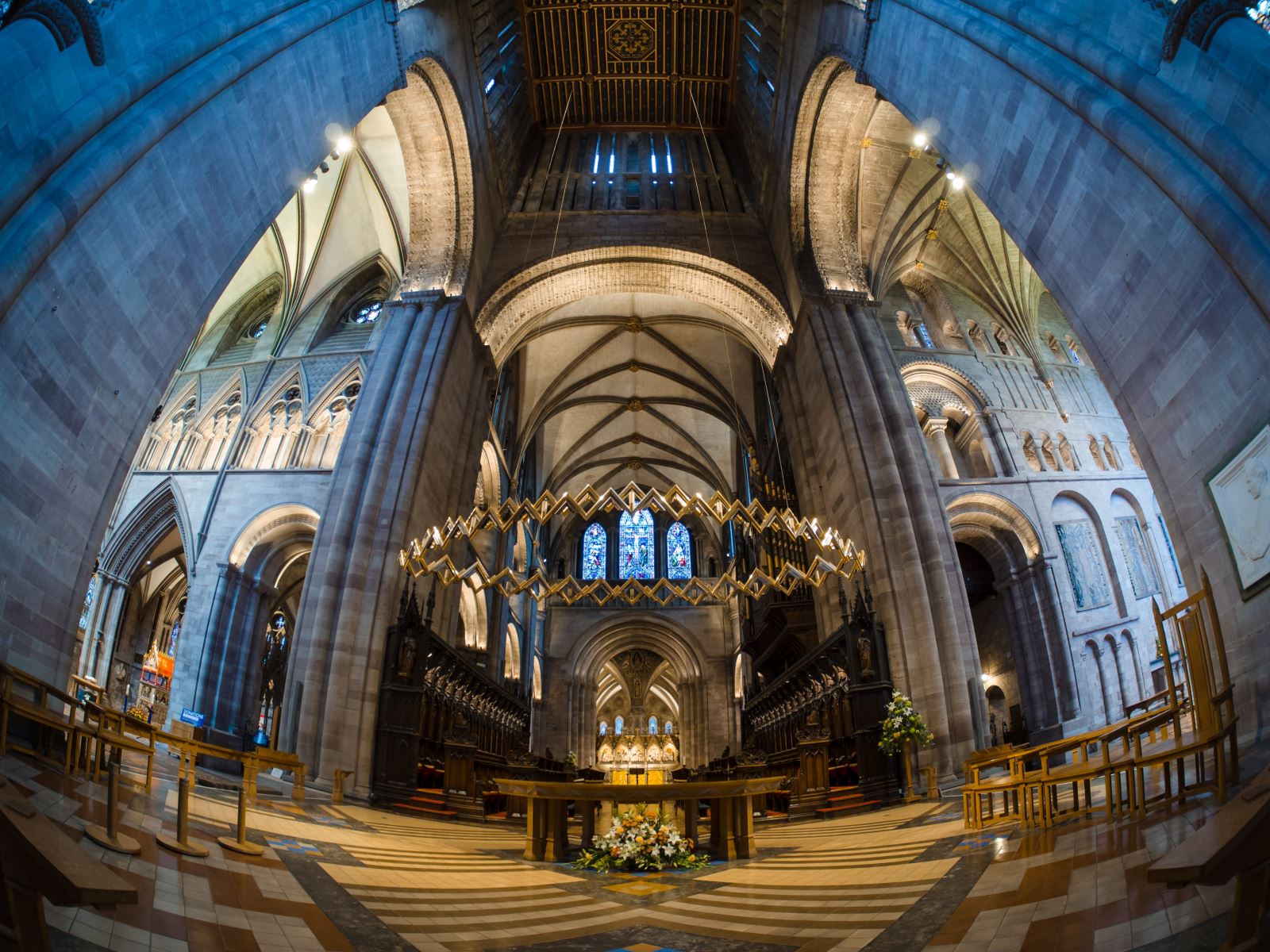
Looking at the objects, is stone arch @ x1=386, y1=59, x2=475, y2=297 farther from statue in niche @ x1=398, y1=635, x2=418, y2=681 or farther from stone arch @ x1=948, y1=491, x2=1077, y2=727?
stone arch @ x1=948, y1=491, x2=1077, y2=727

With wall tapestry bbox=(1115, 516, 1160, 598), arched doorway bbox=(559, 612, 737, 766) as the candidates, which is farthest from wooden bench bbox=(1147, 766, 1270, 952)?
arched doorway bbox=(559, 612, 737, 766)

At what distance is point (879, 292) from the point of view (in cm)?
1905

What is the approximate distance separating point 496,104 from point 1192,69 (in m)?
16.9

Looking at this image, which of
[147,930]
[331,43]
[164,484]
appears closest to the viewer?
[147,930]

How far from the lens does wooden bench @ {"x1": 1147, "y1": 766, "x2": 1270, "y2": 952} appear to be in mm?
1939

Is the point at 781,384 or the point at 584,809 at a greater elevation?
the point at 781,384

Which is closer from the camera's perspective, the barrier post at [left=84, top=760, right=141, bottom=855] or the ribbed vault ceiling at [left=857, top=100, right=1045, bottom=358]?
the barrier post at [left=84, top=760, right=141, bottom=855]

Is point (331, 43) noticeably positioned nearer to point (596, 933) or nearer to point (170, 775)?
point (170, 775)

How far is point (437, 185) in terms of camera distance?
17000mm

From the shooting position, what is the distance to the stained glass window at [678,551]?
33.9 metres

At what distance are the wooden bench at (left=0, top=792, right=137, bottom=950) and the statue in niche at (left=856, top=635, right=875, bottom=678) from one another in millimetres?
12614

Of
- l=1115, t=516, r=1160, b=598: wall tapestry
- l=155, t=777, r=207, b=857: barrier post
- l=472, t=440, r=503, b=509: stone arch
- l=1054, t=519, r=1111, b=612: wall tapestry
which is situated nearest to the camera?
l=155, t=777, r=207, b=857: barrier post

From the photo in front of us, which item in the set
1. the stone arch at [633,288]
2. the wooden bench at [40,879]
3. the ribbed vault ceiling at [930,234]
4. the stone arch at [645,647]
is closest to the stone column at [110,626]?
the stone arch at [633,288]

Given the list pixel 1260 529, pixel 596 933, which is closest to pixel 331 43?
pixel 596 933
